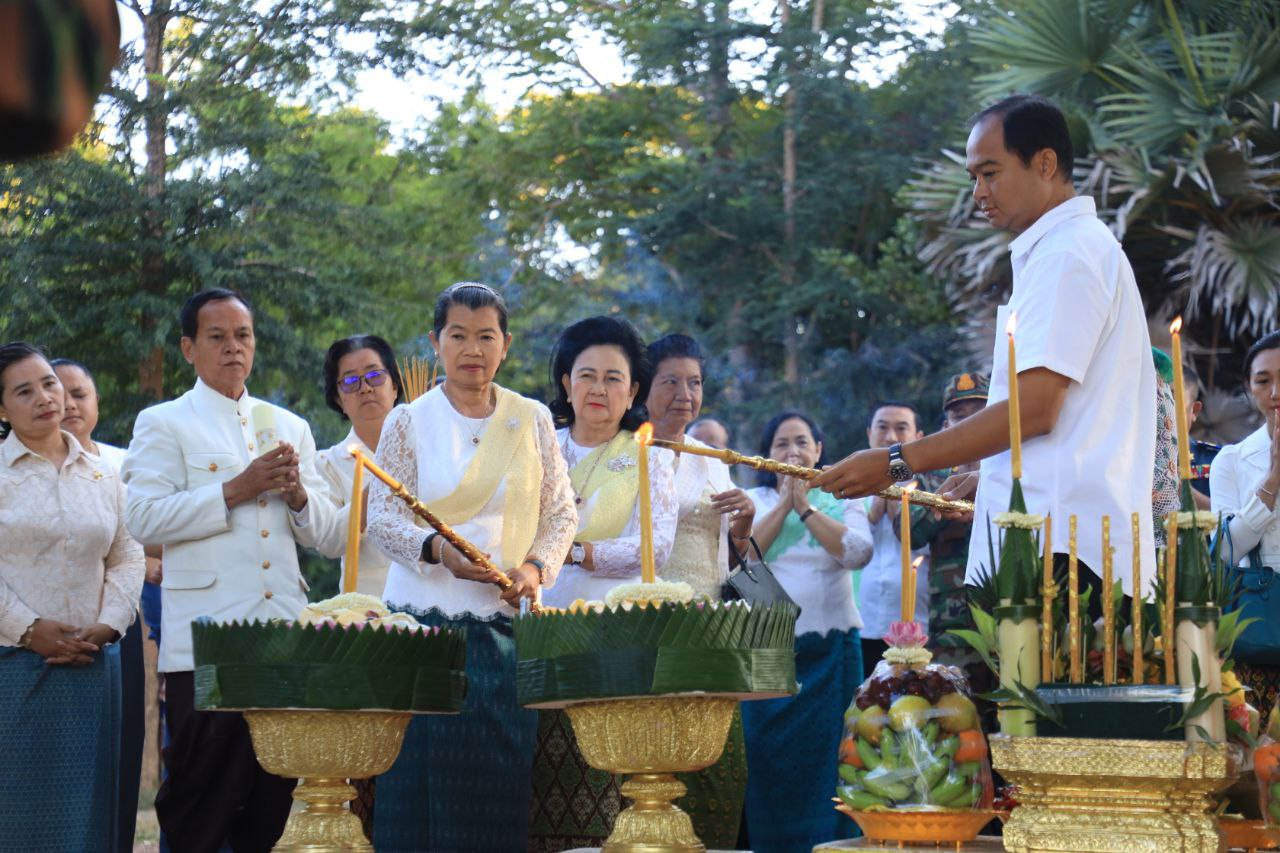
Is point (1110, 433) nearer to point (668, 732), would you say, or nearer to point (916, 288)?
point (668, 732)

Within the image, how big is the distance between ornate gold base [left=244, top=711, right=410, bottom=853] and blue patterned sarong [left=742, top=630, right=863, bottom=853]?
339 cm

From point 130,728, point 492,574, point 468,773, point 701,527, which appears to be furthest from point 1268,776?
point 130,728

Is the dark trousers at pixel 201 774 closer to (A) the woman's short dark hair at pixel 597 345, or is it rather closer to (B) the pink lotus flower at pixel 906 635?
(A) the woman's short dark hair at pixel 597 345

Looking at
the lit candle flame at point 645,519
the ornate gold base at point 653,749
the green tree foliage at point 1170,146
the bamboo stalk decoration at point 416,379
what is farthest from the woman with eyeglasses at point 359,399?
the green tree foliage at point 1170,146

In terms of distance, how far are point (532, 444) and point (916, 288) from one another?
37.9 ft

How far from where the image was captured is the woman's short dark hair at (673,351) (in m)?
5.77

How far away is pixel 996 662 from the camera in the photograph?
272cm

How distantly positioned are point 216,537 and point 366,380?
A: 3.88 feet

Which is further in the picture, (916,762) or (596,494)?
(596,494)

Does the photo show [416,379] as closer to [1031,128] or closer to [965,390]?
[965,390]

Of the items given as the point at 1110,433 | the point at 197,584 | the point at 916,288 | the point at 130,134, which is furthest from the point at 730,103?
the point at 1110,433

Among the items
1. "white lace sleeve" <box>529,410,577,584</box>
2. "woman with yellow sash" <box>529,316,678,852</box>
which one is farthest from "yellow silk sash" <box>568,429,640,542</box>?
"white lace sleeve" <box>529,410,577,584</box>

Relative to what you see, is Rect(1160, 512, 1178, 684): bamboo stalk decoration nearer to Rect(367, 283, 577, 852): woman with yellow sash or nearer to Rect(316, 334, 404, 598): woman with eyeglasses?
Rect(367, 283, 577, 852): woman with yellow sash

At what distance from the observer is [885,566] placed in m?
6.82
